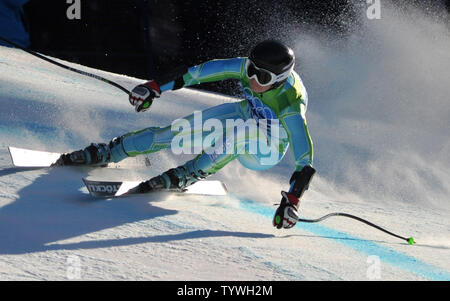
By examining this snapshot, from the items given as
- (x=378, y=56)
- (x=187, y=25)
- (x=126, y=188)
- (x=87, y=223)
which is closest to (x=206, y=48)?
(x=187, y=25)

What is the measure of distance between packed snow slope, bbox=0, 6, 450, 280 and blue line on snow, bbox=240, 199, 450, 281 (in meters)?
0.01

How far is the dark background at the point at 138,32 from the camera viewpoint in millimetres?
8977

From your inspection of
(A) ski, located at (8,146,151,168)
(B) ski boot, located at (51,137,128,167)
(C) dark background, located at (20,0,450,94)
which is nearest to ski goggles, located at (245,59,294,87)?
(B) ski boot, located at (51,137,128,167)

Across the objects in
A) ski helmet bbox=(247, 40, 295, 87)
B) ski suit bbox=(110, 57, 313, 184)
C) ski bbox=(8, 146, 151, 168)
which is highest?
ski helmet bbox=(247, 40, 295, 87)

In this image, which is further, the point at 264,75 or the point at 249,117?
the point at 249,117

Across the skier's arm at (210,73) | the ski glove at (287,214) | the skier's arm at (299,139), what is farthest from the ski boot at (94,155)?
the ski glove at (287,214)

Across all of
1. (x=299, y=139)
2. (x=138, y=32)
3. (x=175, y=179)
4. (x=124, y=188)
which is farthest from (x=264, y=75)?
(x=138, y=32)

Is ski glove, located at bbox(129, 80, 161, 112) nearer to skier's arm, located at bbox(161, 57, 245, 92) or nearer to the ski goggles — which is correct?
skier's arm, located at bbox(161, 57, 245, 92)

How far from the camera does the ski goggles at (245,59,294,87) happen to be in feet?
9.92

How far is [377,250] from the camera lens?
10.4 feet

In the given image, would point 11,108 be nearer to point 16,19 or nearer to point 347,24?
point 16,19

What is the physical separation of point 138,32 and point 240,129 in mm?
6037

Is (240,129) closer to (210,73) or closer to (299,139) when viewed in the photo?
(210,73)

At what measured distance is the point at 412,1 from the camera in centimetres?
938
